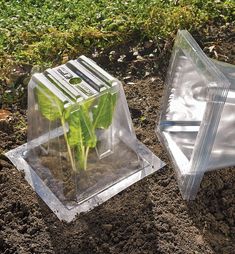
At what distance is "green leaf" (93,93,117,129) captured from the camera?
237cm

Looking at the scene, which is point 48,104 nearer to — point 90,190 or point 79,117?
point 79,117

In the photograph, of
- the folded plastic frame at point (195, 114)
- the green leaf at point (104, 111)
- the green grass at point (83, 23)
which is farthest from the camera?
the green grass at point (83, 23)

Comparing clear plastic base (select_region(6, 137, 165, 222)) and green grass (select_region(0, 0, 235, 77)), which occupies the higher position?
green grass (select_region(0, 0, 235, 77))

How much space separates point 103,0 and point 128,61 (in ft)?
2.29

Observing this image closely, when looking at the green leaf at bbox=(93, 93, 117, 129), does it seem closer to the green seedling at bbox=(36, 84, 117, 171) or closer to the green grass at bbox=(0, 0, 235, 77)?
the green seedling at bbox=(36, 84, 117, 171)

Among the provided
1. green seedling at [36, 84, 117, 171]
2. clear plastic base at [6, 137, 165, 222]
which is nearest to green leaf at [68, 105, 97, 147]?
green seedling at [36, 84, 117, 171]

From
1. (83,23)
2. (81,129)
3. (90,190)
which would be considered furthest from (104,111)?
(83,23)

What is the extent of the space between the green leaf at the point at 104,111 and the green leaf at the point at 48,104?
165mm

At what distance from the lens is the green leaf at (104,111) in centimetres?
237

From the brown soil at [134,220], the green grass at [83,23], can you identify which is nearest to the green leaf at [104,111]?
the brown soil at [134,220]

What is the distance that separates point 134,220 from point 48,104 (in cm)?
67

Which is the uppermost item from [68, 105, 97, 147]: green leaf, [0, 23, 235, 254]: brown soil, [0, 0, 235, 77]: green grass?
[68, 105, 97, 147]: green leaf

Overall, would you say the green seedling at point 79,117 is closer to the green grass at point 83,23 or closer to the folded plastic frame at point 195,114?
the folded plastic frame at point 195,114

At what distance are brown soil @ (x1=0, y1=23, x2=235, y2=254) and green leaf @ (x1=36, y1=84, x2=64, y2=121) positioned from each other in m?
0.39
